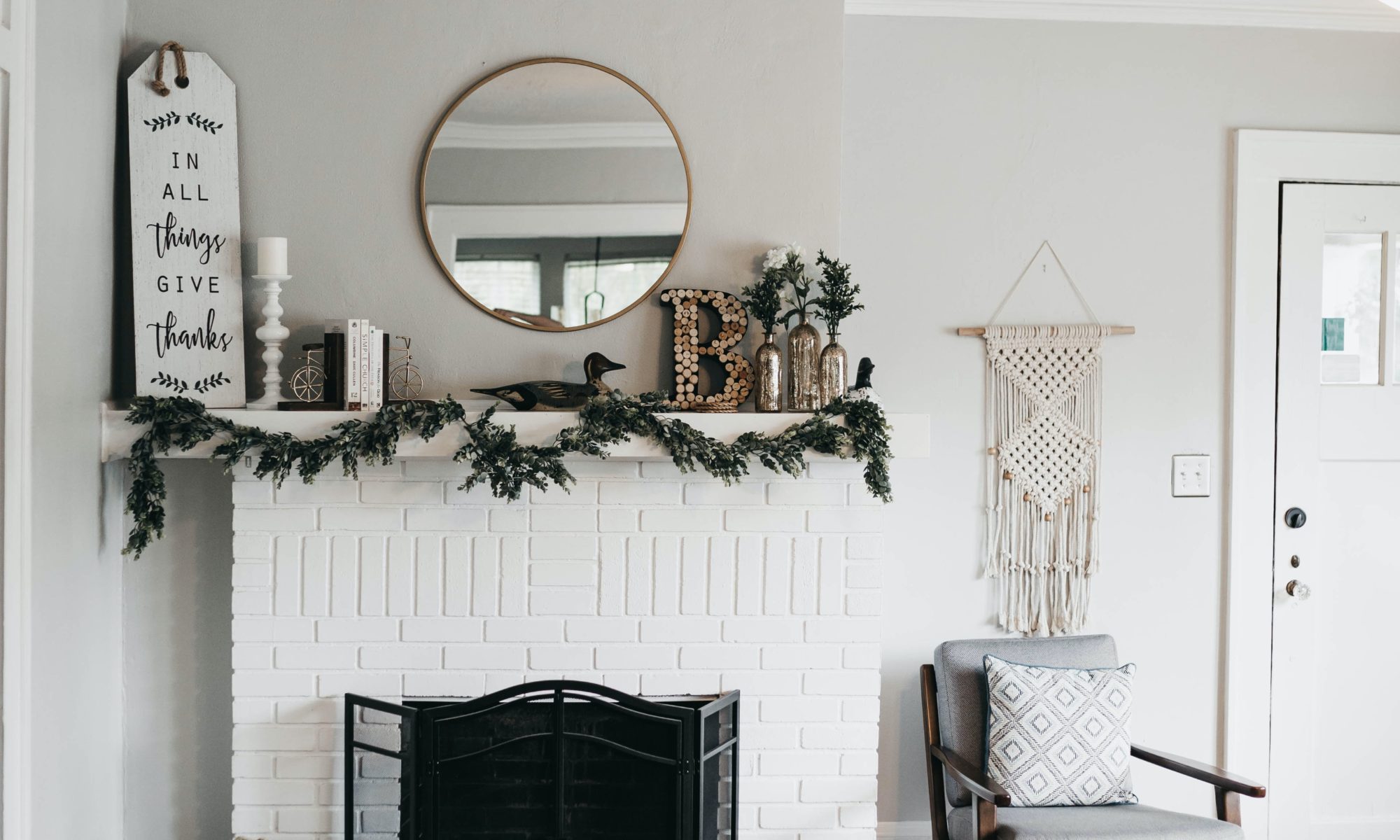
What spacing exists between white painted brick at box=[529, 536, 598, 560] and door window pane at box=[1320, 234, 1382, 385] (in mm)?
2134

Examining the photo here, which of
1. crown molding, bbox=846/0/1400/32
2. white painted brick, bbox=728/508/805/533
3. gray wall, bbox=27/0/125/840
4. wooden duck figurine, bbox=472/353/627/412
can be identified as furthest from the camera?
crown molding, bbox=846/0/1400/32

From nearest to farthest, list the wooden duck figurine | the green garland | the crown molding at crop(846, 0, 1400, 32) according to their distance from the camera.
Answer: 1. the green garland
2. the wooden duck figurine
3. the crown molding at crop(846, 0, 1400, 32)

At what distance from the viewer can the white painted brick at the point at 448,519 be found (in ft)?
6.98

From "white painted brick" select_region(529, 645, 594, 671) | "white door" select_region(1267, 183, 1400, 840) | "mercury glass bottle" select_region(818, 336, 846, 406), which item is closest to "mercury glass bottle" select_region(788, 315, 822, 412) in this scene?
"mercury glass bottle" select_region(818, 336, 846, 406)

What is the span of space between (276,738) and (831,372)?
5.02 ft

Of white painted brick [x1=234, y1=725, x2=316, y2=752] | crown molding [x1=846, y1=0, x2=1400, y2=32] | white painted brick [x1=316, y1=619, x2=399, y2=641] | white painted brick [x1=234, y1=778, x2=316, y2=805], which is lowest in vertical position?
white painted brick [x1=234, y1=778, x2=316, y2=805]

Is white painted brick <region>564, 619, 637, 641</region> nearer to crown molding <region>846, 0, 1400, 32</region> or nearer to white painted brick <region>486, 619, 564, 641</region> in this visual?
white painted brick <region>486, 619, 564, 641</region>

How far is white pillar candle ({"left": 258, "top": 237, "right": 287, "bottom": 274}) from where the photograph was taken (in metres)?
2.03

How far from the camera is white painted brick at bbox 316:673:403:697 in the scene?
6.99ft

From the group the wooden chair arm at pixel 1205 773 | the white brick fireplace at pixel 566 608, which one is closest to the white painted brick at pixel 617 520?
the white brick fireplace at pixel 566 608

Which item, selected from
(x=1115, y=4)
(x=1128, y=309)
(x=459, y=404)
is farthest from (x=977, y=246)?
(x=459, y=404)

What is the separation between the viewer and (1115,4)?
257cm

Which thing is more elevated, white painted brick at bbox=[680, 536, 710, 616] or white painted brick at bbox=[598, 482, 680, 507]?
white painted brick at bbox=[598, 482, 680, 507]

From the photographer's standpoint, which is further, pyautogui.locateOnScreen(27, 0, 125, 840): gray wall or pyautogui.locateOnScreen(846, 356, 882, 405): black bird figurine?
pyautogui.locateOnScreen(846, 356, 882, 405): black bird figurine
